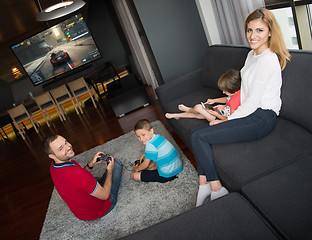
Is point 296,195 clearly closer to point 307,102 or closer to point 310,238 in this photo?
point 310,238

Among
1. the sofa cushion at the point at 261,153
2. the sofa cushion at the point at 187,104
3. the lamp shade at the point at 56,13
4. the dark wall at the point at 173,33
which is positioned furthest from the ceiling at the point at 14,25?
the sofa cushion at the point at 261,153

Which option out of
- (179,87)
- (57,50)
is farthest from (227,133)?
(57,50)

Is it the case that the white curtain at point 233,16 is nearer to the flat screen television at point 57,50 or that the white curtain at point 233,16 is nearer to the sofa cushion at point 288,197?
the sofa cushion at point 288,197

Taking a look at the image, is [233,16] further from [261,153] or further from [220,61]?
[261,153]

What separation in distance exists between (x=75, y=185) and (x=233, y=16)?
8.08 feet

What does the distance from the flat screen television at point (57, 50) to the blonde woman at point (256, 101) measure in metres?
6.42

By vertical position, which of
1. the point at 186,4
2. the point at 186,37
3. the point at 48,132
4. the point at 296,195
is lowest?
the point at 48,132

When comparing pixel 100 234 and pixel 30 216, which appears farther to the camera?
pixel 30 216

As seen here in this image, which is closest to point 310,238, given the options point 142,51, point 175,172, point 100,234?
point 175,172

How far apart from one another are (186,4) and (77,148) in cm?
286

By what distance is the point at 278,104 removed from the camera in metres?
1.96

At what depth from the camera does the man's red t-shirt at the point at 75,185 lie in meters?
2.08

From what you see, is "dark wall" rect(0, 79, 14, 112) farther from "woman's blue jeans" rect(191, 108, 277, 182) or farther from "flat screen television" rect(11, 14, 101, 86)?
"woman's blue jeans" rect(191, 108, 277, 182)

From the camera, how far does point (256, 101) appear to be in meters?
1.91
